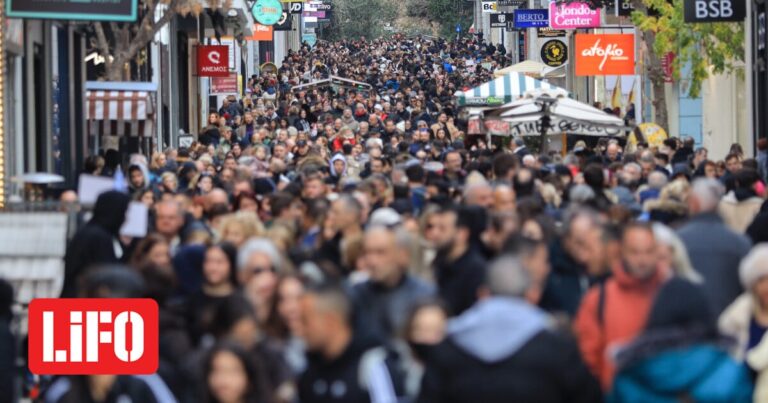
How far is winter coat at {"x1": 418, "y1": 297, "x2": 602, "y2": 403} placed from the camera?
22.5ft

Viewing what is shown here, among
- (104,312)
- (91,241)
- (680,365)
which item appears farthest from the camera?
(91,241)

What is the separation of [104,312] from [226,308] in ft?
4.58

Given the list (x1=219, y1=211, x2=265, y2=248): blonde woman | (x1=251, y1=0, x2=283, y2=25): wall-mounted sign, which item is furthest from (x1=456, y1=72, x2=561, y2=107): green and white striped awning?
(x1=251, y1=0, x2=283, y2=25): wall-mounted sign

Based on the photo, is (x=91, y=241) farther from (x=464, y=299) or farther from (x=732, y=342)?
(x=732, y=342)

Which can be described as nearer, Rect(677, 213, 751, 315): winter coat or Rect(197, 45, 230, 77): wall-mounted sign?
Rect(677, 213, 751, 315): winter coat

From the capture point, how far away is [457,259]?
32.8 ft

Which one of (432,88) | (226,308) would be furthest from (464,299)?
(432,88)

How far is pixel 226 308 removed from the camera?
8266mm

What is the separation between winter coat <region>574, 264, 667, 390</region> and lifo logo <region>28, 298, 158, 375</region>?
215 cm

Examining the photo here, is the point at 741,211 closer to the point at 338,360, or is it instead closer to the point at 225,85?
the point at 338,360

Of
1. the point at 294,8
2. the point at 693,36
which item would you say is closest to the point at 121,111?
the point at 693,36

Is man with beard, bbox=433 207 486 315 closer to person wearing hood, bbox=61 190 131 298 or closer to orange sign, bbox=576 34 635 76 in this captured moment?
person wearing hood, bbox=61 190 131 298

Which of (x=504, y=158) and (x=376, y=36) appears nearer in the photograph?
(x=504, y=158)

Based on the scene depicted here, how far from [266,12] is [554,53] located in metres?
8.92
